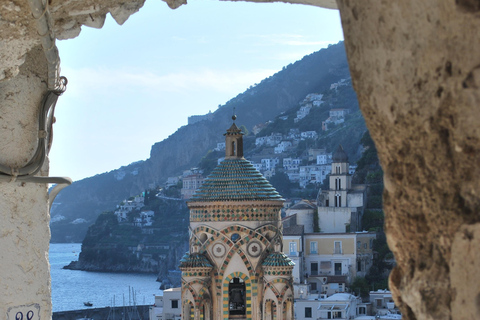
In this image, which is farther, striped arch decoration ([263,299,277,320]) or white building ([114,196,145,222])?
white building ([114,196,145,222])

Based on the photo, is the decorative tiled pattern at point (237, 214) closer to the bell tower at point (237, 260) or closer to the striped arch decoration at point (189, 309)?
the bell tower at point (237, 260)

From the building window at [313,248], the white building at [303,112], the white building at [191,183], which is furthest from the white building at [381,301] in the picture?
the white building at [303,112]

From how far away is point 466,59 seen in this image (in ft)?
6.03

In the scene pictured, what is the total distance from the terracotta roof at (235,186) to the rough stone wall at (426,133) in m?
12.9

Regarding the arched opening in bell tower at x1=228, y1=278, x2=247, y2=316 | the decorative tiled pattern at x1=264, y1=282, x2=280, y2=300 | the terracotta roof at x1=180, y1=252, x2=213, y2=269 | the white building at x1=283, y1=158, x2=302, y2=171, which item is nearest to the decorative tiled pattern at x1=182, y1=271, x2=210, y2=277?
the terracotta roof at x1=180, y1=252, x2=213, y2=269

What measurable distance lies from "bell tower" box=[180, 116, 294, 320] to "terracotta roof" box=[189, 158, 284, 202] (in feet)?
0.06

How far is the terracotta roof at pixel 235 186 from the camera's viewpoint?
15.2 meters

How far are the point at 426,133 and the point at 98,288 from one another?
9516 cm

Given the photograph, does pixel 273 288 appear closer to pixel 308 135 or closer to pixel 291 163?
pixel 291 163

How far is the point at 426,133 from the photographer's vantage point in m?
1.99

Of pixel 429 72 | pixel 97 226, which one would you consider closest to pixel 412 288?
pixel 429 72

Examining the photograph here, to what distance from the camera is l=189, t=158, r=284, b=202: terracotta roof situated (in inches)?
597

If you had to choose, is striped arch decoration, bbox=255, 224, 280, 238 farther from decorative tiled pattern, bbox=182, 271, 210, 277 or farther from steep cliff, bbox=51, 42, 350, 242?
steep cliff, bbox=51, 42, 350, 242

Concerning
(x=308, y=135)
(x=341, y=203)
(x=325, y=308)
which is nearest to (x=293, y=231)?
(x=341, y=203)
